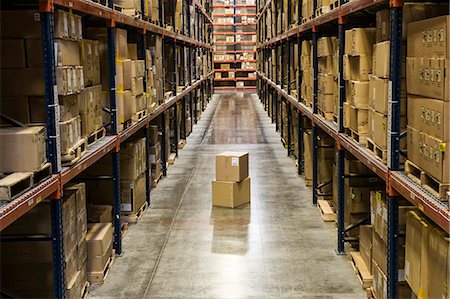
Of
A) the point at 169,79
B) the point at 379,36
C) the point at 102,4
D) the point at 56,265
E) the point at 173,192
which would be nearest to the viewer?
the point at 56,265

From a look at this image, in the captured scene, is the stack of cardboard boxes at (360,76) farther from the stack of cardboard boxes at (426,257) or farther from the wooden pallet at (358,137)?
the stack of cardboard boxes at (426,257)

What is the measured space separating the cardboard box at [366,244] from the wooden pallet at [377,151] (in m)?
0.96

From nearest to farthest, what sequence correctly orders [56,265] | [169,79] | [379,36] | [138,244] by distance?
1. [56,265]
2. [379,36]
3. [138,244]
4. [169,79]

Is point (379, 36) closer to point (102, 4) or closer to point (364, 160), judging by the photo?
point (364, 160)

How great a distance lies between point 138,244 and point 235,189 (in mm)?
2023

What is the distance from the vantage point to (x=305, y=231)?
716cm

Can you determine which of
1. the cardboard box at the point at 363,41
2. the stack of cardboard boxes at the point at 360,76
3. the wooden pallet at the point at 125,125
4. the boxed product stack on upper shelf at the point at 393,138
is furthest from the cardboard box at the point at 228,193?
the cardboard box at the point at 363,41

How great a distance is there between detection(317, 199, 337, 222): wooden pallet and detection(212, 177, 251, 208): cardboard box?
3.78 feet

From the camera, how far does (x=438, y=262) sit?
133 inches

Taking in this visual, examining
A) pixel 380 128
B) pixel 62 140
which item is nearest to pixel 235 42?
pixel 380 128

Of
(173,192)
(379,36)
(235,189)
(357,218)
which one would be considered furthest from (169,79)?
(379,36)

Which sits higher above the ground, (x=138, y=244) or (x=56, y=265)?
(x=56, y=265)

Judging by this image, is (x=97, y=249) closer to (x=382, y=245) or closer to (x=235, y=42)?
A: (x=382, y=245)

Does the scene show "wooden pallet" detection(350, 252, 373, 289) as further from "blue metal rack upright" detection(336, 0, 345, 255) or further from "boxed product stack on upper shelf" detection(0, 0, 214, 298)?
"boxed product stack on upper shelf" detection(0, 0, 214, 298)
